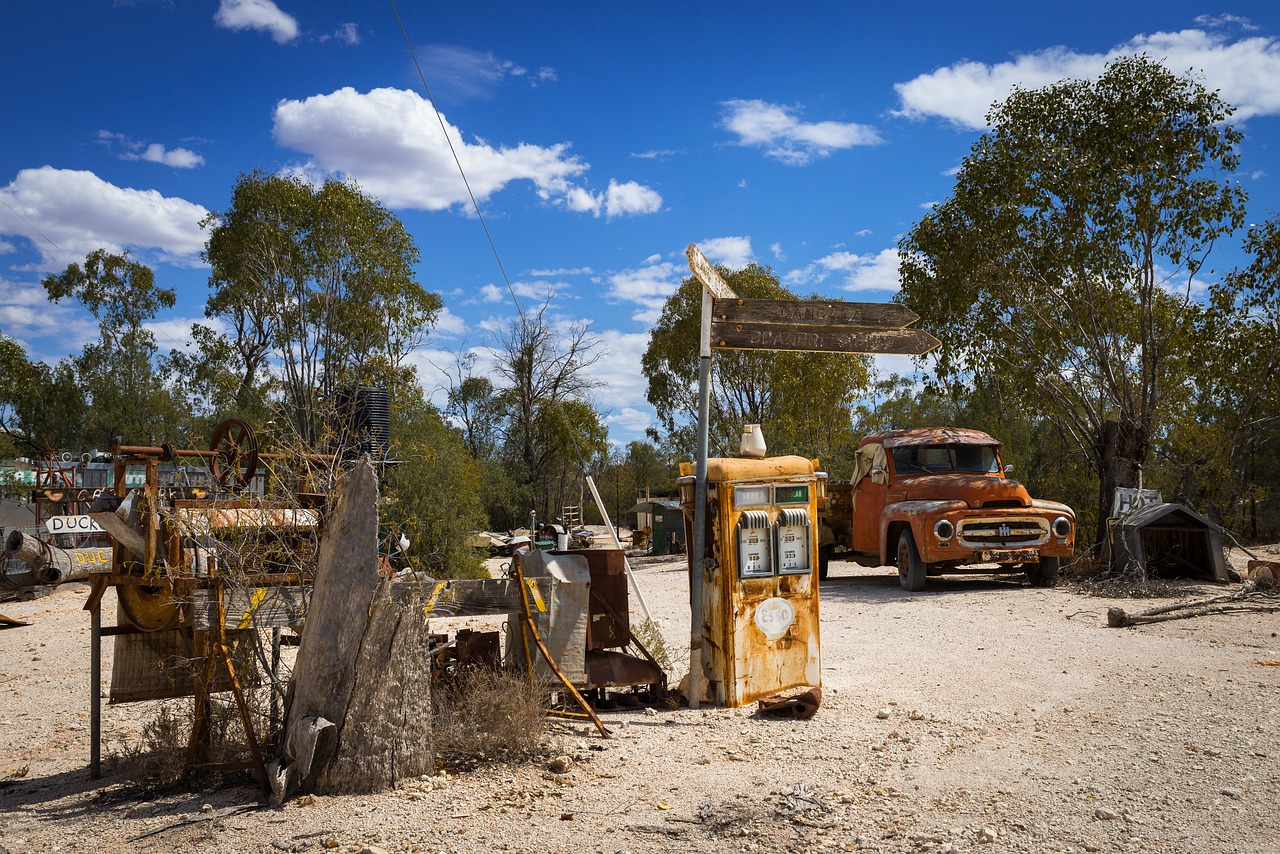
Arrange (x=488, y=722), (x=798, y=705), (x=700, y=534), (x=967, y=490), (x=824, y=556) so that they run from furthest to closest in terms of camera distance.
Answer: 1. (x=824, y=556)
2. (x=967, y=490)
3. (x=700, y=534)
4. (x=798, y=705)
5. (x=488, y=722)

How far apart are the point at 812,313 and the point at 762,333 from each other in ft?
1.42

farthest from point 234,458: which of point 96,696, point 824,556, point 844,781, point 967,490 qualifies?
point 824,556

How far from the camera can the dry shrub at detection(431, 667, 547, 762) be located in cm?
556

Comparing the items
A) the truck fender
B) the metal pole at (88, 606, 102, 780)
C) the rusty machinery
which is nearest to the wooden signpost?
the rusty machinery

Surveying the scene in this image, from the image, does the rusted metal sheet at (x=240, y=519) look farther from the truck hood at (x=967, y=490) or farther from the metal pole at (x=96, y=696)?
the truck hood at (x=967, y=490)

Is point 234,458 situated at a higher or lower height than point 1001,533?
higher

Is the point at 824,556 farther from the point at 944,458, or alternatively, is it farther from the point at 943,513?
the point at 943,513

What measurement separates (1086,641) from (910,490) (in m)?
5.63

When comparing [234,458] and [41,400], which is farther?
[41,400]

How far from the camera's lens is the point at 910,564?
1427 cm

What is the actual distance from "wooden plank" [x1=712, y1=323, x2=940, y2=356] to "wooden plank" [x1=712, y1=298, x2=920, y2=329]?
1.8 inches

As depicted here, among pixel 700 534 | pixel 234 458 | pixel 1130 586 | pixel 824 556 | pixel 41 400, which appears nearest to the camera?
pixel 234 458

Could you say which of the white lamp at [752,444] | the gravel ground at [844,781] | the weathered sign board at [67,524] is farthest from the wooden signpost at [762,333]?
the weathered sign board at [67,524]

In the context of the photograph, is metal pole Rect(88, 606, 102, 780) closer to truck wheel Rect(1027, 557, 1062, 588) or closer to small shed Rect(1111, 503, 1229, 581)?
truck wheel Rect(1027, 557, 1062, 588)
